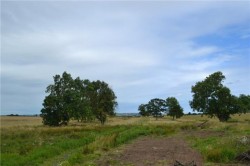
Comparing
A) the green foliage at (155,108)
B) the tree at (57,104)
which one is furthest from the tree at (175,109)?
the tree at (57,104)

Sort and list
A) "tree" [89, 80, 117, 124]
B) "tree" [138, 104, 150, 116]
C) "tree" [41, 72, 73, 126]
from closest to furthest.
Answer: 1. "tree" [41, 72, 73, 126]
2. "tree" [89, 80, 117, 124]
3. "tree" [138, 104, 150, 116]

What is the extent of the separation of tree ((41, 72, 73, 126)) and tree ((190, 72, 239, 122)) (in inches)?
915

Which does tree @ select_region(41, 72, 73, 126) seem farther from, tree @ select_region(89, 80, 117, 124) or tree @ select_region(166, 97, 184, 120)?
tree @ select_region(166, 97, 184, 120)

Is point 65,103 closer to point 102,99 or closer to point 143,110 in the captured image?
point 102,99

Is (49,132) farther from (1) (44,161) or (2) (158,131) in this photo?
(1) (44,161)

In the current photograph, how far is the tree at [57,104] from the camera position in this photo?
203 feet

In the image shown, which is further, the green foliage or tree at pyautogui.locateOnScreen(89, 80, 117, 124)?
the green foliage

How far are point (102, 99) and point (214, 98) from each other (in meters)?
22.2

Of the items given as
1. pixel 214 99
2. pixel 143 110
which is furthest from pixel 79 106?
pixel 143 110

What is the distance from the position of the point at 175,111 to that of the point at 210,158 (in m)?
102

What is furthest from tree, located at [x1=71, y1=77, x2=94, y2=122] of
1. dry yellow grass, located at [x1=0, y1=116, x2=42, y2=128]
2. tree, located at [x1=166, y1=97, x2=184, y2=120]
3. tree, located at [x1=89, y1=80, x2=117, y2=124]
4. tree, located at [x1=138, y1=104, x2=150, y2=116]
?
tree, located at [x1=138, y1=104, x2=150, y2=116]

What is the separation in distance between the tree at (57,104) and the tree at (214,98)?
23238mm

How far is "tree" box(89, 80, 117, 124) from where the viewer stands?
2953 inches

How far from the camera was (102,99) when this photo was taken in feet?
249
